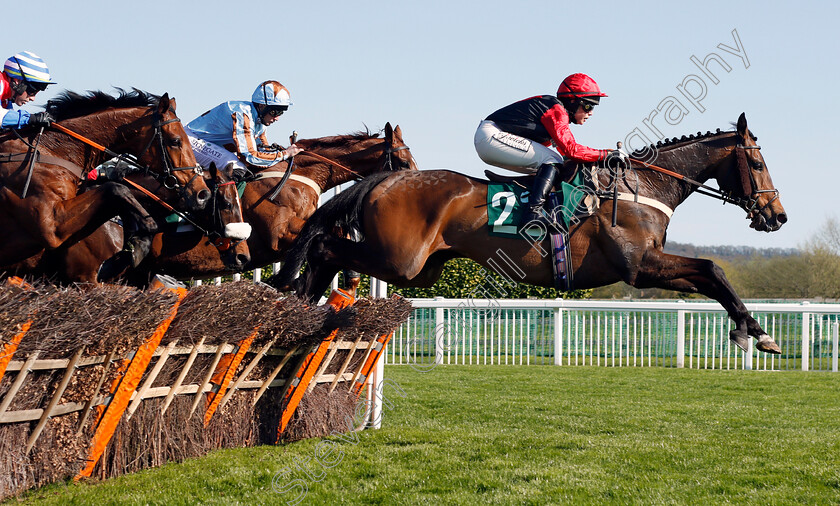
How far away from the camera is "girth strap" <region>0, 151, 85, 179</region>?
4.29 meters

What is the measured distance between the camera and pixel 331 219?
4875mm

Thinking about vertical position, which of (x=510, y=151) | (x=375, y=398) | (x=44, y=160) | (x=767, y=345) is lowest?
(x=375, y=398)

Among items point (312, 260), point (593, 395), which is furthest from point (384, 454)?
point (593, 395)

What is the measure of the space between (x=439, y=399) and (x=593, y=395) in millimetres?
1484

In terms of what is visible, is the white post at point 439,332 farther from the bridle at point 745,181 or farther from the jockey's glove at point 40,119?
the jockey's glove at point 40,119

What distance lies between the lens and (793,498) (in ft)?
12.3

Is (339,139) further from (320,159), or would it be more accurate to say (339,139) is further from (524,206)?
(524,206)

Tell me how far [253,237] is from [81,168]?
4.33ft

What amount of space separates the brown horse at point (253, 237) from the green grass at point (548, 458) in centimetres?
137

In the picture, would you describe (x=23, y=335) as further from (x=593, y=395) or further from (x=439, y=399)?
(x=593, y=395)

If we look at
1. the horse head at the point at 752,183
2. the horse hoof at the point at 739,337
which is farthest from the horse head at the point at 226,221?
the horse head at the point at 752,183

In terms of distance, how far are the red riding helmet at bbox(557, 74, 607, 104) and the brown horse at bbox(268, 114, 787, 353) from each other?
0.49 metres

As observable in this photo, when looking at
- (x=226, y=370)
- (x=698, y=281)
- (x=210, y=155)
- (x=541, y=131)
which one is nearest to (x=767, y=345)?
(x=698, y=281)

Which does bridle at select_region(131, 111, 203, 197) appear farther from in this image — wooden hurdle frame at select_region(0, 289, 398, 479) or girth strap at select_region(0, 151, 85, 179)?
wooden hurdle frame at select_region(0, 289, 398, 479)
